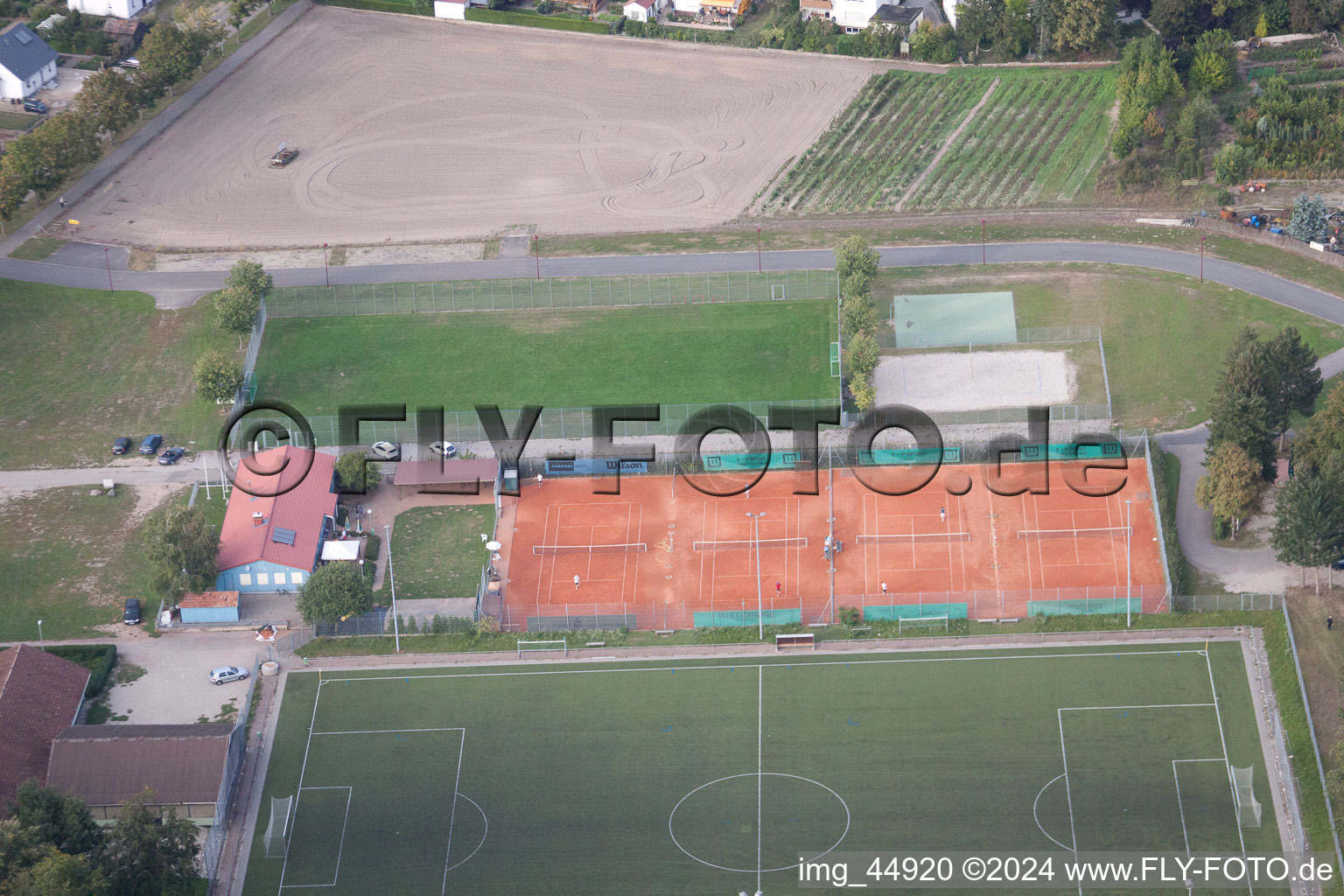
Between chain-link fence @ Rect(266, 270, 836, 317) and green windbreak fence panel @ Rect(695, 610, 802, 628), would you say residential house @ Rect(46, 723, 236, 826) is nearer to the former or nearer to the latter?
green windbreak fence panel @ Rect(695, 610, 802, 628)

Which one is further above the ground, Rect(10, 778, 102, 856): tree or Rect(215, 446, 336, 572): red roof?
Rect(215, 446, 336, 572): red roof

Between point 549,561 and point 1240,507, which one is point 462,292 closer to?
point 549,561

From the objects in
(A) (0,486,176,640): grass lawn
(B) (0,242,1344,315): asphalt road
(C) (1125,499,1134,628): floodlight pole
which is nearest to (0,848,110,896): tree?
(A) (0,486,176,640): grass lawn

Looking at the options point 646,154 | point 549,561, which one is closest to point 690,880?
point 549,561

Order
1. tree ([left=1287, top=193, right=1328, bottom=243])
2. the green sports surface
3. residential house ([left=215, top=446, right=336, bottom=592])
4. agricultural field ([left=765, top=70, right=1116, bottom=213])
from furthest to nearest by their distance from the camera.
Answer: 1. agricultural field ([left=765, top=70, right=1116, bottom=213])
2. tree ([left=1287, top=193, right=1328, bottom=243])
3. residential house ([left=215, top=446, right=336, bottom=592])
4. the green sports surface

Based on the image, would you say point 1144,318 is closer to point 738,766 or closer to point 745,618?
point 745,618

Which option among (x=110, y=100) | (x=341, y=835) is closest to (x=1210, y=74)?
(x=110, y=100)

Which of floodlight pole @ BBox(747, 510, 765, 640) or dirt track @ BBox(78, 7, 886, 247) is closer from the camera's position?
floodlight pole @ BBox(747, 510, 765, 640)
